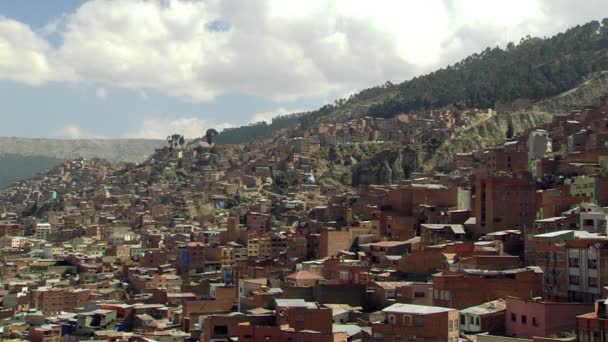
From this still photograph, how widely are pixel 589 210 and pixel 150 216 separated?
5688cm

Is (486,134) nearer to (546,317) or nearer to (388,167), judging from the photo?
(388,167)

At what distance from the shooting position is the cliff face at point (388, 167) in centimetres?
8055

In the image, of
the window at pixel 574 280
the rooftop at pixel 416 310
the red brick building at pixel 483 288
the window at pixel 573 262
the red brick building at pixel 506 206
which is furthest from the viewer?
the red brick building at pixel 506 206

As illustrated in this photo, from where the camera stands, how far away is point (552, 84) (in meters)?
99.0

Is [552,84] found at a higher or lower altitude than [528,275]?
higher

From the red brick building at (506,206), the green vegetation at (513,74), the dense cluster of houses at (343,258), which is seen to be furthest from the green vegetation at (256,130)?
the red brick building at (506,206)

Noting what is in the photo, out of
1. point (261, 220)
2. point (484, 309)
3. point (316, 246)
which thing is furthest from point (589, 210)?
point (261, 220)

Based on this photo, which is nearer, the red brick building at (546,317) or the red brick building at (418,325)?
the red brick building at (546,317)

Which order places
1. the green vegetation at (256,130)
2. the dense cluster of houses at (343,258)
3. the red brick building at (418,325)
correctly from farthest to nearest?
1. the green vegetation at (256,130)
2. the dense cluster of houses at (343,258)
3. the red brick building at (418,325)

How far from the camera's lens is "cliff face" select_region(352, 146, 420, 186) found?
A: 80550 mm

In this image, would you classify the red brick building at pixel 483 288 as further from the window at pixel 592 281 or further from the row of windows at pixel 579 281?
the window at pixel 592 281

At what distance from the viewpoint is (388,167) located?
81438mm

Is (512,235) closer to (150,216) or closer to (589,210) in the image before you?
(589,210)

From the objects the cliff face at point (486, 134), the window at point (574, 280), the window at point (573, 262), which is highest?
the cliff face at point (486, 134)
